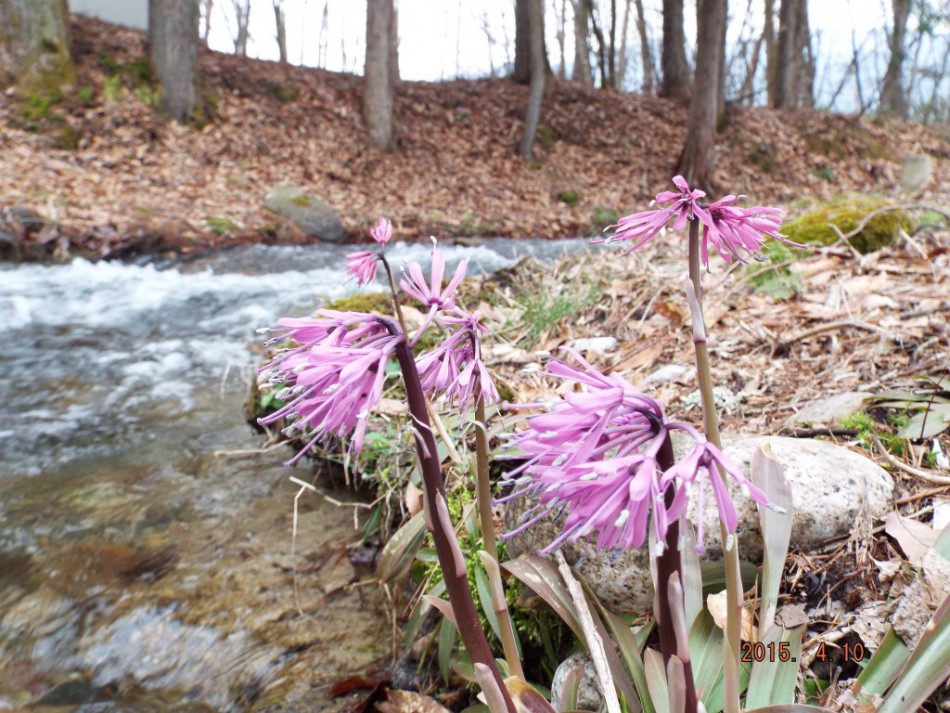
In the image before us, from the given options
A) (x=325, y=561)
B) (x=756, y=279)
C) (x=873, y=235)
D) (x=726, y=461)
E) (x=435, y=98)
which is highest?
(x=435, y=98)

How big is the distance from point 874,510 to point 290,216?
10.1 m

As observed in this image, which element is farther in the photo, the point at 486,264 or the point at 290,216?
the point at 290,216

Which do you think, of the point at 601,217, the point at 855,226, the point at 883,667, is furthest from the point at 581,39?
the point at 883,667

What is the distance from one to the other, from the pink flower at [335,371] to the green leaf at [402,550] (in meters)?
1.21

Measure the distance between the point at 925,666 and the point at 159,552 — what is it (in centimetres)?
300

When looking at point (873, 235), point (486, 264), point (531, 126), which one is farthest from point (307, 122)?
point (873, 235)

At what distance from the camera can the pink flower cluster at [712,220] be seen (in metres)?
0.94

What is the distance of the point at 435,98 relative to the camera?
1614cm

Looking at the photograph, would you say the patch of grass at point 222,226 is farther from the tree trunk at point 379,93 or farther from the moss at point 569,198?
the moss at point 569,198

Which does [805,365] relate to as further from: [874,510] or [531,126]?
[531,126]

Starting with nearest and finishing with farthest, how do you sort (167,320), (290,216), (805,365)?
(805,365), (167,320), (290,216)

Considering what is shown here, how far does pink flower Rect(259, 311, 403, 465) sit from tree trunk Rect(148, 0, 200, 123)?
42.4ft

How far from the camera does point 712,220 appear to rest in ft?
3.20

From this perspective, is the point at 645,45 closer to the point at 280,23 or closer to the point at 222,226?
the point at 280,23
